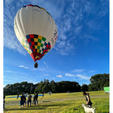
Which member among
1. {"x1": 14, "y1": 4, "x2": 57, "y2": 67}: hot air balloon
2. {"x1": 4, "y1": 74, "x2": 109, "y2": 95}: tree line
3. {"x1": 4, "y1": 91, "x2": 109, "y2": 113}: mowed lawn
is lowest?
{"x1": 4, "y1": 74, "x2": 109, "y2": 95}: tree line

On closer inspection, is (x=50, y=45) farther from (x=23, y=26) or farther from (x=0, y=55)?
(x=0, y=55)

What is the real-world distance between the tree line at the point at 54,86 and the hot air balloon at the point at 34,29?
70.4 m

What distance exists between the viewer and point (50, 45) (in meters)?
9.59

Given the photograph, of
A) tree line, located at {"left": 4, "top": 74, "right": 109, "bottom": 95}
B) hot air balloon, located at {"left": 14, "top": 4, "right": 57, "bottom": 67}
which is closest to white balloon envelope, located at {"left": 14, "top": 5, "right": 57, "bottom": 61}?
hot air balloon, located at {"left": 14, "top": 4, "right": 57, "bottom": 67}

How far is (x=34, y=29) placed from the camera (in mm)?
8461

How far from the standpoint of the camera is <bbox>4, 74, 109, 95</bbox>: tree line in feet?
251

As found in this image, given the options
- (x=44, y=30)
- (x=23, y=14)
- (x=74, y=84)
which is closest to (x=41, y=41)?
(x=44, y=30)

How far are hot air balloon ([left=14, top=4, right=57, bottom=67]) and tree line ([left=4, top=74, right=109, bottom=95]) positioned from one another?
2774 inches

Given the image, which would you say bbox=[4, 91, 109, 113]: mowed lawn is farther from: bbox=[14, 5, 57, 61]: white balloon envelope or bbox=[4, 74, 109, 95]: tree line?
bbox=[4, 74, 109, 95]: tree line

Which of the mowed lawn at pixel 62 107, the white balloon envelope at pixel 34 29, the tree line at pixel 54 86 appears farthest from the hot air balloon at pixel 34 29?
the tree line at pixel 54 86

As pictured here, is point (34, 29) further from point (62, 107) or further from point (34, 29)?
point (62, 107)

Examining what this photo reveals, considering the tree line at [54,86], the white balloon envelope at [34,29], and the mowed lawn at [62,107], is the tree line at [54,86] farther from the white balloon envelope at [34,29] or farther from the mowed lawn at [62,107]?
the white balloon envelope at [34,29]

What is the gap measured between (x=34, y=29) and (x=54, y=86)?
72423 mm

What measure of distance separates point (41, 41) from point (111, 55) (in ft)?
16.5
